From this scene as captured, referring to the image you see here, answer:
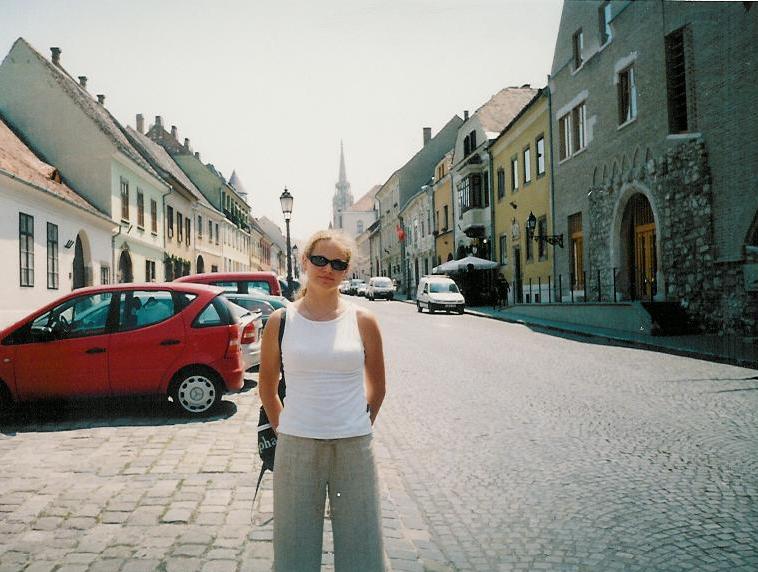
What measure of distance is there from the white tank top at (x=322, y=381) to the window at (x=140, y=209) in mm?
28920

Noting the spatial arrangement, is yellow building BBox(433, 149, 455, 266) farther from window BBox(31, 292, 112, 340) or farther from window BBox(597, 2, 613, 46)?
window BBox(31, 292, 112, 340)

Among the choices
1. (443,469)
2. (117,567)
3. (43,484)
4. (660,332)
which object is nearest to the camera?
(117,567)

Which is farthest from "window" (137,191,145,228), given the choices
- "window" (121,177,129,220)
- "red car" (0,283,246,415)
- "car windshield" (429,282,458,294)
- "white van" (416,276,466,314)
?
"red car" (0,283,246,415)

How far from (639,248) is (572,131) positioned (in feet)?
20.7

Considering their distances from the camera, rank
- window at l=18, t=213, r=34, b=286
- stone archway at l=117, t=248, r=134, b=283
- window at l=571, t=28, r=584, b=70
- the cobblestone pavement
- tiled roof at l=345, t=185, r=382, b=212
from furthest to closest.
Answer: tiled roof at l=345, t=185, r=382, b=212 < stone archway at l=117, t=248, r=134, b=283 < window at l=571, t=28, r=584, b=70 < window at l=18, t=213, r=34, b=286 < the cobblestone pavement

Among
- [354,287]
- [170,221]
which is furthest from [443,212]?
[354,287]

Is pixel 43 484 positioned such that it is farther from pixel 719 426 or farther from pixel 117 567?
pixel 719 426

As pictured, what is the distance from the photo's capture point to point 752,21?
1456cm

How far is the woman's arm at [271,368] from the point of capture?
2.75m

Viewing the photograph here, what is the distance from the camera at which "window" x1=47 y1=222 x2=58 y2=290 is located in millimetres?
19734

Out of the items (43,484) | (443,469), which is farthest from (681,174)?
(43,484)

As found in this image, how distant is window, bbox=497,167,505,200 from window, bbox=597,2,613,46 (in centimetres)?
1244

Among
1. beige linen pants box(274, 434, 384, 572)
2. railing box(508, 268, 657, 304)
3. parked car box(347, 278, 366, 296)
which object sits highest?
parked car box(347, 278, 366, 296)

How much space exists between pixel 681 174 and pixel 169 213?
2657cm
